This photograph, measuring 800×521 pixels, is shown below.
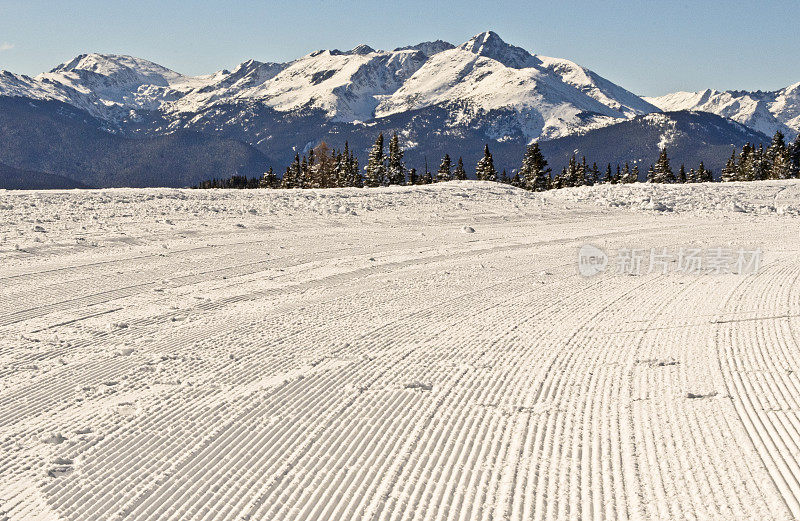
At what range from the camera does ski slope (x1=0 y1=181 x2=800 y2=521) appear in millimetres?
3355

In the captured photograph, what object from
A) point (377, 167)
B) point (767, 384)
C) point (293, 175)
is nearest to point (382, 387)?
point (767, 384)

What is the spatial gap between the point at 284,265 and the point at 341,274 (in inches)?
47.4

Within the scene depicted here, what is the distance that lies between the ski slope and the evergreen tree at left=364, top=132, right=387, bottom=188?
1679 inches

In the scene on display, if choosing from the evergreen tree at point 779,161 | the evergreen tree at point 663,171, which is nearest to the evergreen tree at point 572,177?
the evergreen tree at point 663,171

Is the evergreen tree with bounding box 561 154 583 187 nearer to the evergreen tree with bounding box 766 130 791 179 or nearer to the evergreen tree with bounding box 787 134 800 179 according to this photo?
the evergreen tree with bounding box 766 130 791 179

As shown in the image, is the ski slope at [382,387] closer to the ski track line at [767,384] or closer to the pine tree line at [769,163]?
the ski track line at [767,384]

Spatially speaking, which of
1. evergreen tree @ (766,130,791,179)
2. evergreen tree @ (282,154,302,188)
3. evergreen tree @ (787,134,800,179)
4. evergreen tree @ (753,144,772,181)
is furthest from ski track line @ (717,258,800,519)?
evergreen tree @ (753,144,772,181)

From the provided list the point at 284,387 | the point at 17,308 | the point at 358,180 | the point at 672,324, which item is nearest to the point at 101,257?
the point at 17,308

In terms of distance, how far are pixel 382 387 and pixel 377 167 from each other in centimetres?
4947

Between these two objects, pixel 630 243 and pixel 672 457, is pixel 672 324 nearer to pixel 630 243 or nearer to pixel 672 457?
pixel 672 457

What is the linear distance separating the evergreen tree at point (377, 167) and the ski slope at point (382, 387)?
42641 millimetres

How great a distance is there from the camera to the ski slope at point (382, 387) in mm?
3355

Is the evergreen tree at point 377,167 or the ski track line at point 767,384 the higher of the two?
the evergreen tree at point 377,167

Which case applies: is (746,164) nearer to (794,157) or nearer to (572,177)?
(794,157)
